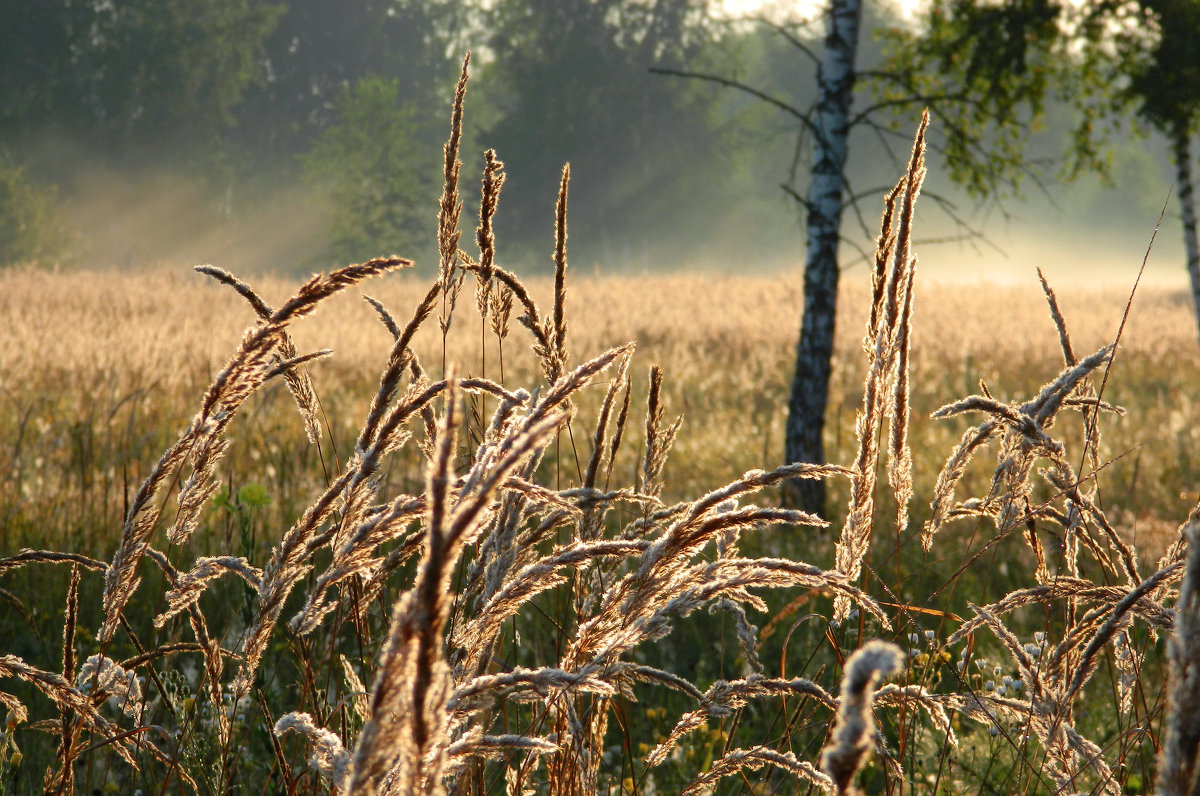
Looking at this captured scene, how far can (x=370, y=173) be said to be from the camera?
4478 cm

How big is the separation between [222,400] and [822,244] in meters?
5.46

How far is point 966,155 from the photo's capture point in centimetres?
750

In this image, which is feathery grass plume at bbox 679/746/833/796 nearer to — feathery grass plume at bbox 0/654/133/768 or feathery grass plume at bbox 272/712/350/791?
feathery grass plume at bbox 272/712/350/791

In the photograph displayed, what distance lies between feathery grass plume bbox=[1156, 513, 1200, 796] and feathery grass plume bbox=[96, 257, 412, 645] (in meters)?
0.85

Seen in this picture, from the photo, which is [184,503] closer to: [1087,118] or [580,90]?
[1087,118]

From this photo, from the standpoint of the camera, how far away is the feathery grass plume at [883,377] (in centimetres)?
131

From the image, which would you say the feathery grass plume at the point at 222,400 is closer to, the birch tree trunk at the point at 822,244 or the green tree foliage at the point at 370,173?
the birch tree trunk at the point at 822,244

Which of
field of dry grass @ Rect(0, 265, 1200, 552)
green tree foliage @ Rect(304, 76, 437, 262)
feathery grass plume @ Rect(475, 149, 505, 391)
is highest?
green tree foliage @ Rect(304, 76, 437, 262)

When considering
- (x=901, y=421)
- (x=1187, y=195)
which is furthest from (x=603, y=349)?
(x=901, y=421)

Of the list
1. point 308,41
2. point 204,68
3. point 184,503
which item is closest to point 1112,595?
point 184,503

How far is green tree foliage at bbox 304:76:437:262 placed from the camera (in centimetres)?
4425

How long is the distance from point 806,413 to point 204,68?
4501 centimetres

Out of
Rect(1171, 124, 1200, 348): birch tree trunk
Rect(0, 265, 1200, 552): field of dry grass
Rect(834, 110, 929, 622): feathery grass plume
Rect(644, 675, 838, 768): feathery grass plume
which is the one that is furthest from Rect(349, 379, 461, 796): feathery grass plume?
Rect(1171, 124, 1200, 348): birch tree trunk

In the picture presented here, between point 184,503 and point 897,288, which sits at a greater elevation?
point 897,288
